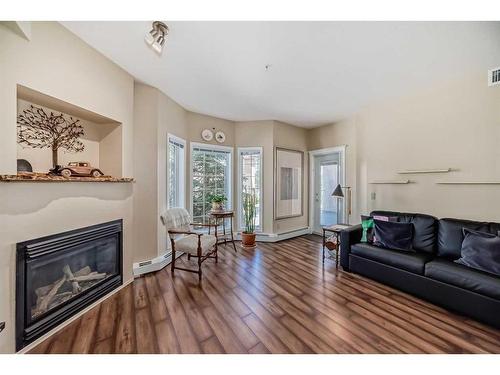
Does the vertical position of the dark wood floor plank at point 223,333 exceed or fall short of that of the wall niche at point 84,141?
it falls short

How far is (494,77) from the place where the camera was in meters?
2.24

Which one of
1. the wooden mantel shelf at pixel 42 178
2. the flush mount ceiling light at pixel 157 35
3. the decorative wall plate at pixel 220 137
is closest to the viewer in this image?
the wooden mantel shelf at pixel 42 178

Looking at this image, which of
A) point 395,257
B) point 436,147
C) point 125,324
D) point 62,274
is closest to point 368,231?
point 395,257

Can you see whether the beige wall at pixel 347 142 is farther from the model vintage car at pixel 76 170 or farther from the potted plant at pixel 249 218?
the model vintage car at pixel 76 170

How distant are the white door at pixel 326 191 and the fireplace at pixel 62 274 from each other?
4.05 metres

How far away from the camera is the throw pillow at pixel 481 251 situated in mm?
1869

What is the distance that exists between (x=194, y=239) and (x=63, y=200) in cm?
153

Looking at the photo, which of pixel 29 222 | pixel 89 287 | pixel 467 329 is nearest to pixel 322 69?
pixel 467 329

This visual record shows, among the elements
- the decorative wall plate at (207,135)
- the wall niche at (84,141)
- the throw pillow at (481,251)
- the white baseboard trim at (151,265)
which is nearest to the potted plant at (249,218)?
the decorative wall plate at (207,135)

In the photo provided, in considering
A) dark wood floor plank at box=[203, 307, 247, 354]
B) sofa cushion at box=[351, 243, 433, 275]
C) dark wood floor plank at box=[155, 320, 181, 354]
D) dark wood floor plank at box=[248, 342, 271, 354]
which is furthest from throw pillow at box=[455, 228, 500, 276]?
dark wood floor plank at box=[155, 320, 181, 354]

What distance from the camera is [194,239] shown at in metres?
2.89

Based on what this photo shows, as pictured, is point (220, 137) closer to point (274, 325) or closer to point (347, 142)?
point (347, 142)
